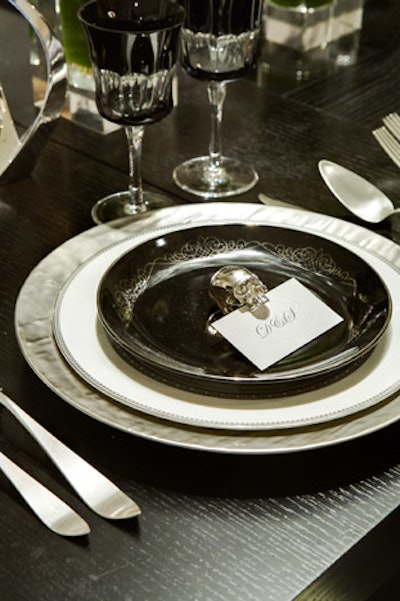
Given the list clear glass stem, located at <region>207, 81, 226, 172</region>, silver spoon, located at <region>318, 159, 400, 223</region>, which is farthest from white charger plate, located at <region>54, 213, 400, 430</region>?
clear glass stem, located at <region>207, 81, 226, 172</region>

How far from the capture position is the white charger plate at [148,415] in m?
0.57

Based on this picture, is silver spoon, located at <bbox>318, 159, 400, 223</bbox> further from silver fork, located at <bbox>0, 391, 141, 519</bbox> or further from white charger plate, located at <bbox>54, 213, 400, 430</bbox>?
silver fork, located at <bbox>0, 391, 141, 519</bbox>

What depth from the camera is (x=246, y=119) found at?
1.09m

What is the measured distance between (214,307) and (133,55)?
9.3 inches

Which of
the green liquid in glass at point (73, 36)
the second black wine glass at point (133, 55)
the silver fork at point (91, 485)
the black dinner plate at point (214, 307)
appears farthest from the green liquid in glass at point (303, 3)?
the silver fork at point (91, 485)

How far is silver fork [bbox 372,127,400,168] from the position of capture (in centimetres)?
95

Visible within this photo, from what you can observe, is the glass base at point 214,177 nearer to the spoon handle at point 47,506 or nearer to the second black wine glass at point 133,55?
the second black wine glass at point 133,55

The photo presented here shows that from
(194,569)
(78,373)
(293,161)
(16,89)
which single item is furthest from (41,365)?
(16,89)

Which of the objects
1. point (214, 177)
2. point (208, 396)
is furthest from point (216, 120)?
point (208, 396)

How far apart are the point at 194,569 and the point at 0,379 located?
215mm

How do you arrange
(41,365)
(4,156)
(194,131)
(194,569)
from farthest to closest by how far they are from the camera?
1. (194,131)
2. (4,156)
3. (41,365)
4. (194,569)

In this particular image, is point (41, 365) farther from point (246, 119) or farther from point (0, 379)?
point (246, 119)

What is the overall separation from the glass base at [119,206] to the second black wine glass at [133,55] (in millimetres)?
72

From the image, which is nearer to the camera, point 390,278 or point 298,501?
point 298,501
